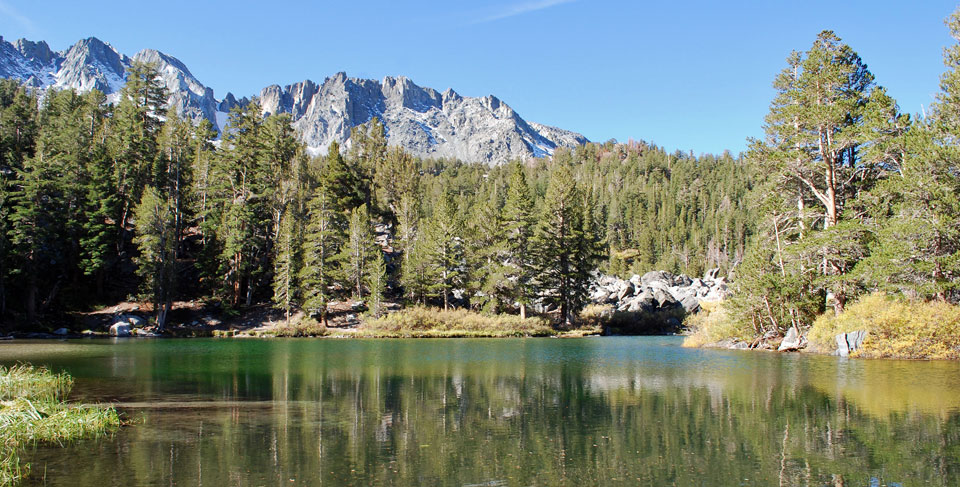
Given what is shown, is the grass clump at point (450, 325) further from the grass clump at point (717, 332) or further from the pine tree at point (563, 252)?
the grass clump at point (717, 332)

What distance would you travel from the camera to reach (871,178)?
106 ft

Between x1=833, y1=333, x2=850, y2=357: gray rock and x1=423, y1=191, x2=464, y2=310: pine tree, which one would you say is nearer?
x1=833, y1=333, x2=850, y2=357: gray rock

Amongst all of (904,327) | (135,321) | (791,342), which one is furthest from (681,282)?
(135,321)

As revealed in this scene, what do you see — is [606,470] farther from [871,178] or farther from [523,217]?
[523,217]

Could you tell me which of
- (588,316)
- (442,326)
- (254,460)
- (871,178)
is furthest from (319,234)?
(254,460)

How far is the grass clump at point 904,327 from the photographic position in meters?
25.3

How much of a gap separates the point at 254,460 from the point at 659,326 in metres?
50.6

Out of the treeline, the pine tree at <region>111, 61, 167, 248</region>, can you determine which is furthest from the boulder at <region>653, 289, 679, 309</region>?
the pine tree at <region>111, 61, 167, 248</region>

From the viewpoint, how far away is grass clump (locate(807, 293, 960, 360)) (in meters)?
25.3

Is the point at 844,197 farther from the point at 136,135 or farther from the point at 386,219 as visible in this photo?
the point at 136,135

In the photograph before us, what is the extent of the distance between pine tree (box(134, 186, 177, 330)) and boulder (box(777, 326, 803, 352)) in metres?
46.7

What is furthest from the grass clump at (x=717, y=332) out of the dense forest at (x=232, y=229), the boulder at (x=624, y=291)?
the boulder at (x=624, y=291)

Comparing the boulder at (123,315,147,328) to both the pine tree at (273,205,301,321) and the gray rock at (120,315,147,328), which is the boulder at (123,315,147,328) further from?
the pine tree at (273,205,301,321)

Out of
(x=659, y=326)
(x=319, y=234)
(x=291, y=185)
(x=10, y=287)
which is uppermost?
(x=291, y=185)
